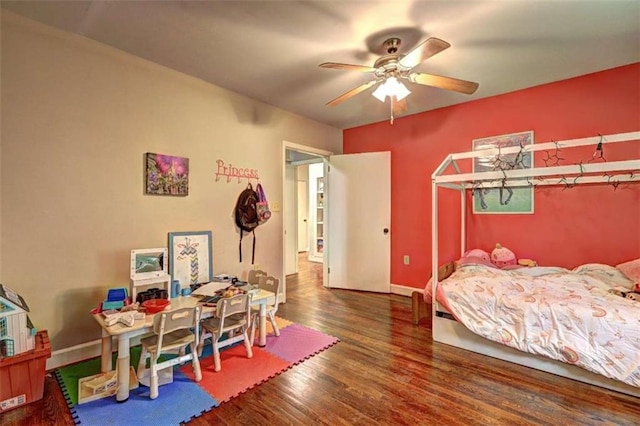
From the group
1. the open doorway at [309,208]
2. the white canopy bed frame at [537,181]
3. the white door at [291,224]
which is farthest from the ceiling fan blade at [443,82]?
the open doorway at [309,208]

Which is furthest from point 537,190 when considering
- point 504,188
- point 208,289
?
point 208,289

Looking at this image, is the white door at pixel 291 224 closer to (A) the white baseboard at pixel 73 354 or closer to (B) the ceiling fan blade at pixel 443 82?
(A) the white baseboard at pixel 73 354

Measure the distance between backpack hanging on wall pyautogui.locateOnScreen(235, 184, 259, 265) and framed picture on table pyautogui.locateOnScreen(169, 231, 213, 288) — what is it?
401mm

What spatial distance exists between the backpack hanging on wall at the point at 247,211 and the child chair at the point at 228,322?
111 centimetres

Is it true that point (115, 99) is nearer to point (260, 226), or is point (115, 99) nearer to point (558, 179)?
point (260, 226)

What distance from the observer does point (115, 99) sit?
250 cm

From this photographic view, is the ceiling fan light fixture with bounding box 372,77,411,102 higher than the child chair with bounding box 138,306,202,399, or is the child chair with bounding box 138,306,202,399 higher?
the ceiling fan light fixture with bounding box 372,77,411,102

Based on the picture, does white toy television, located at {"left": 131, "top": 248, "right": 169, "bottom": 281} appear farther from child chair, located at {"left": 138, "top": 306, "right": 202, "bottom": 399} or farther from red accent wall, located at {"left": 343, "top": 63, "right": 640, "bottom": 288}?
red accent wall, located at {"left": 343, "top": 63, "right": 640, "bottom": 288}

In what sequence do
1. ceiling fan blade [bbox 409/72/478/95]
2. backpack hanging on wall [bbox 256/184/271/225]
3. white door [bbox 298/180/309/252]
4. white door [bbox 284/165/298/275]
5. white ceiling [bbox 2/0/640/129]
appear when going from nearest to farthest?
white ceiling [bbox 2/0/640/129]
ceiling fan blade [bbox 409/72/478/95]
backpack hanging on wall [bbox 256/184/271/225]
white door [bbox 284/165/298/275]
white door [bbox 298/180/309/252]

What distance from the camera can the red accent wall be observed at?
283 centimetres

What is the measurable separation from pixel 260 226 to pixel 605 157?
374cm

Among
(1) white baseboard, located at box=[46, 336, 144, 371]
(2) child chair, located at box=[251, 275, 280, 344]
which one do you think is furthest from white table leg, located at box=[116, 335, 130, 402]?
(2) child chair, located at box=[251, 275, 280, 344]

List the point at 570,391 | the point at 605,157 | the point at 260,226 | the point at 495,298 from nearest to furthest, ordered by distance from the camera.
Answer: the point at 570,391, the point at 495,298, the point at 605,157, the point at 260,226

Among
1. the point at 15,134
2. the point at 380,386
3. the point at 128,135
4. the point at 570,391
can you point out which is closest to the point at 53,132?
the point at 15,134
